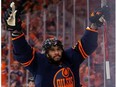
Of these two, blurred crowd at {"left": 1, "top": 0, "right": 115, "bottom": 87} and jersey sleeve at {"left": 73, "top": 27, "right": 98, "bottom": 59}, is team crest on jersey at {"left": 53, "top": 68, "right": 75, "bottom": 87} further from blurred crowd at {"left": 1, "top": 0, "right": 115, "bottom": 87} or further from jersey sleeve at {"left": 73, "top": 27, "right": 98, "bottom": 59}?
blurred crowd at {"left": 1, "top": 0, "right": 115, "bottom": 87}

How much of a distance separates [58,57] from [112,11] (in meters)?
0.39

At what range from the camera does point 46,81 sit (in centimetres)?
207

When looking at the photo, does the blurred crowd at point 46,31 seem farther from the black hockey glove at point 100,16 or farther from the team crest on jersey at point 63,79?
the team crest on jersey at point 63,79

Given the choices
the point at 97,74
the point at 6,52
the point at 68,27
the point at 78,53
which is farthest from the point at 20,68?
the point at 78,53

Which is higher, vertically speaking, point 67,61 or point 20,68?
point 67,61

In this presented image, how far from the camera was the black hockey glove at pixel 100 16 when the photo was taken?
83.7 inches

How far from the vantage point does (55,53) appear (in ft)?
6.79

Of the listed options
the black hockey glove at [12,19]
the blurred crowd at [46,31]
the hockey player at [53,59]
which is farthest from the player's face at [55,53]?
the blurred crowd at [46,31]

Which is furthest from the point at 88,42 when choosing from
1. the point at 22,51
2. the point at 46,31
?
the point at 46,31

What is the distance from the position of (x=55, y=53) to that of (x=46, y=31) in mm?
917

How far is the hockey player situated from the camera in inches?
79.6

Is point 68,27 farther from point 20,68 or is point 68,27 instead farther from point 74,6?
point 20,68

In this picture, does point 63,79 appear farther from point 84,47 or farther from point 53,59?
point 84,47

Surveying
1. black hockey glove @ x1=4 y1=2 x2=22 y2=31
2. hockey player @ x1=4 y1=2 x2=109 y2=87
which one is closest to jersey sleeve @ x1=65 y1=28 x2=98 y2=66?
hockey player @ x1=4 y1=2 x2=109 y2=87
